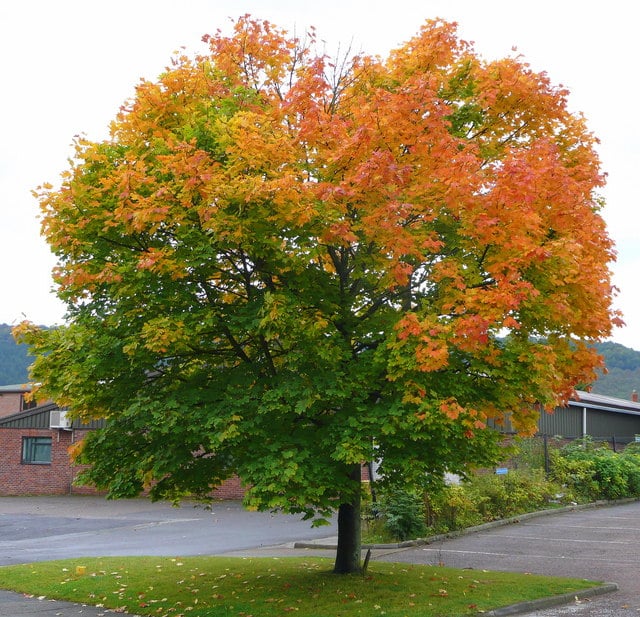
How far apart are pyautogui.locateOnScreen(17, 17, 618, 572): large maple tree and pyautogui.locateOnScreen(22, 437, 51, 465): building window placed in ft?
93.1

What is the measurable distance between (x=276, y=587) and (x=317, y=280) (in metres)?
5.01

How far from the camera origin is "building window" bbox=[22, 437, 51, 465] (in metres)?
38.5

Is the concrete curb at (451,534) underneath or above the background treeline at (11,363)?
underneath

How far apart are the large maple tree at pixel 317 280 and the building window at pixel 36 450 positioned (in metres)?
28.4

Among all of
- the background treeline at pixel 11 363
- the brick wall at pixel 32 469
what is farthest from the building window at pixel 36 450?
the background treeline at pixel 11 363

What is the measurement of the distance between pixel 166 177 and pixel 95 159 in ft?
4.02

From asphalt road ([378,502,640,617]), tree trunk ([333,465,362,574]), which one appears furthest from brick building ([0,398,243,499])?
tree trunk ([333,465,362,574])

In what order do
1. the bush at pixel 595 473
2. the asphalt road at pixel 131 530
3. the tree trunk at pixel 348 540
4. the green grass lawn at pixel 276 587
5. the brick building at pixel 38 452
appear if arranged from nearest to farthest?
the green grass lawn at pixel 276 587 < the tree trunk at pixel 348 540 < the asphalt road at pixel 131 530 < the bush at pixel 595 473 < the brick building at pixel 38 452

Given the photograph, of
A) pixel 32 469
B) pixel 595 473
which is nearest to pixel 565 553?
pixel 595 473

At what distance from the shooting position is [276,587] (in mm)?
12836

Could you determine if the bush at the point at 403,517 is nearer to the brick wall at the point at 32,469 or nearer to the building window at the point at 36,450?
the brick wall at the point at 32,469

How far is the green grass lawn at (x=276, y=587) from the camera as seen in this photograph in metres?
11.3

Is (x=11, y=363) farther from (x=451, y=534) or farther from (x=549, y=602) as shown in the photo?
(x=549, y=602)

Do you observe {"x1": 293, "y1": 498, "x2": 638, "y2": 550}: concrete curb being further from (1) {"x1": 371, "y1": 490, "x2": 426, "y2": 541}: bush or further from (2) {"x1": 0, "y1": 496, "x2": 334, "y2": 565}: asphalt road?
(2) {"x1": 0, "y1": 496, "x2": 334, "y2": 565}: asphalt road
